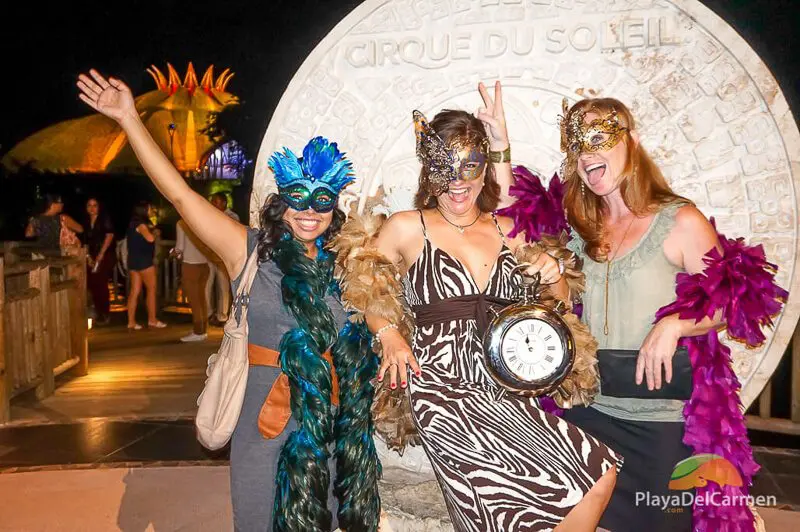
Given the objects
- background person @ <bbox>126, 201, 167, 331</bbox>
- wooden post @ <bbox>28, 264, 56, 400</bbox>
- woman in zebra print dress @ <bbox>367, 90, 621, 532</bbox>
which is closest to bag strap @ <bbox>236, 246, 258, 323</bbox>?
woman in zebra print dress @ <bbox>367, 90, 621, 532</bbox>

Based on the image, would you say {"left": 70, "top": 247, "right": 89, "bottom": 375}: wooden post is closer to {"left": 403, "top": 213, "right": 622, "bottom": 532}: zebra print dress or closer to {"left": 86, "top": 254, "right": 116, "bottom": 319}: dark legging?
{"left": 86, "top": 254, "right": 116, "bottom": 319}: dark legging

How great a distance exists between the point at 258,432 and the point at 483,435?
2.13ft

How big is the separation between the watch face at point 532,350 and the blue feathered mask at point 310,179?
2.21 feet

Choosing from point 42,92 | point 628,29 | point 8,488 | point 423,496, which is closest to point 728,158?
point 628,29

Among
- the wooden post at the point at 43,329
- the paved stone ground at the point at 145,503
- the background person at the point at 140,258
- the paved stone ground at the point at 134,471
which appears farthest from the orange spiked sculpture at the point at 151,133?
the paved stone ground at the point at 145,503

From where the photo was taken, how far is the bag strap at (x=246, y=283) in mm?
1992

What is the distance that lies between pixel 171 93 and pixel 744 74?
48.2 ft

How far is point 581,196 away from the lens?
2.12 meters

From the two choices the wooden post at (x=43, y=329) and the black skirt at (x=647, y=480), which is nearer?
the black skirt at (x=647, y=480)

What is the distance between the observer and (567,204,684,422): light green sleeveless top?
191 cm

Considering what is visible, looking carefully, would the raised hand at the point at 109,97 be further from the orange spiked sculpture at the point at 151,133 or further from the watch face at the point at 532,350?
the orange spiked sculpture at the point at 151,133

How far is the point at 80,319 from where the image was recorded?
18.6ft

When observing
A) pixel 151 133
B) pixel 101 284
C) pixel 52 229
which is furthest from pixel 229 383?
pixel 151 133

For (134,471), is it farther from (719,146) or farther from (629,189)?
(719,146)
